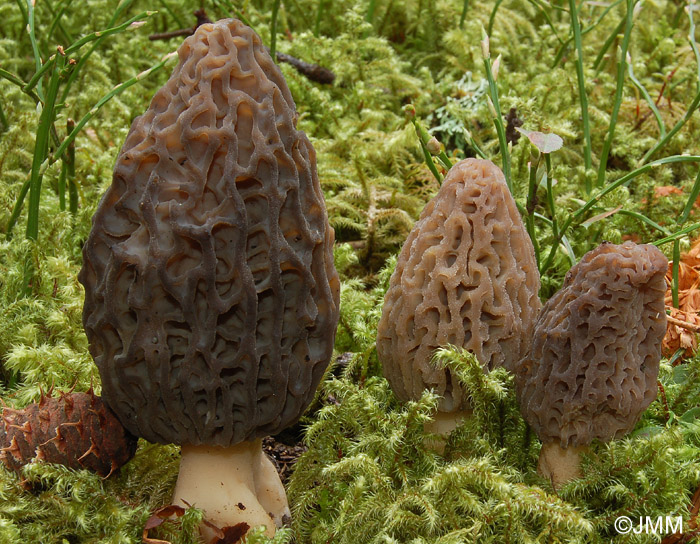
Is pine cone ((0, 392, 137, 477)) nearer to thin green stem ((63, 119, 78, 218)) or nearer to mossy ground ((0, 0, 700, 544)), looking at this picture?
mossy ground ((0, 0, 700, 544))

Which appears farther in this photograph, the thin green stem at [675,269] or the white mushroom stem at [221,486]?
the thin green stem at [675,269]

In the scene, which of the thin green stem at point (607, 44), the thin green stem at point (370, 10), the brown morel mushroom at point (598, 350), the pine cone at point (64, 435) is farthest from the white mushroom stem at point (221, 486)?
the thin green stem at point (370, 10)

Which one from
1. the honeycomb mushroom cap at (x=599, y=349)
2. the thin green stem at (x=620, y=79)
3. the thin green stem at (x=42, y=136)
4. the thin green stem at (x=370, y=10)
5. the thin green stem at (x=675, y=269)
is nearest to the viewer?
the honeycomb mushroom cap at (x=599, y=349)

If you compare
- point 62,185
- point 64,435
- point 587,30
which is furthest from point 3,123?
point 587,30

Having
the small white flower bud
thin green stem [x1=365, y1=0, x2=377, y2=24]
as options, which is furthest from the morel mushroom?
thin green stem [x1=365, y1=0, x2=377, y2=24]

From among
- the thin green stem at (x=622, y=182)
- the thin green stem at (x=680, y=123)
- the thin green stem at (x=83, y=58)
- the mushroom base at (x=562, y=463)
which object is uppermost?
the thin green stem at (x=83, y=58)

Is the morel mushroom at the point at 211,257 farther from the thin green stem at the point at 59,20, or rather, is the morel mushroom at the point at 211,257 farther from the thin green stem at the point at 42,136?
the thin green stem at the point at 59,20

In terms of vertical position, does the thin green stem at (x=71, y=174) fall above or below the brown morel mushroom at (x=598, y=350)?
above
